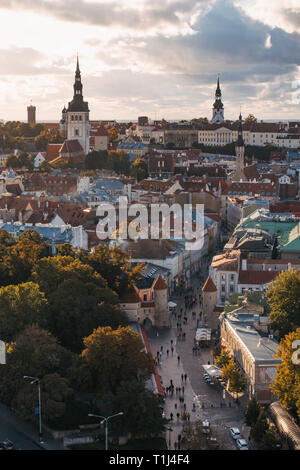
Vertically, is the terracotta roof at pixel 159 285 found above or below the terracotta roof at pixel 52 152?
below

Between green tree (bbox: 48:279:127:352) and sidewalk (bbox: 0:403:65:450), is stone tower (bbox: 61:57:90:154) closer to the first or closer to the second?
green tree (bbox: 48:279:127:352)

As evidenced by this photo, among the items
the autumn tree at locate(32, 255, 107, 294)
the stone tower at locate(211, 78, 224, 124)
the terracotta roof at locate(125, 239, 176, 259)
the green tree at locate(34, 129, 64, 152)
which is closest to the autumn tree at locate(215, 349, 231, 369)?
the autumn tree at locate(32, 255, 107, 294)

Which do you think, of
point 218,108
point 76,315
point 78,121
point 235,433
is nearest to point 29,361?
point 76,315

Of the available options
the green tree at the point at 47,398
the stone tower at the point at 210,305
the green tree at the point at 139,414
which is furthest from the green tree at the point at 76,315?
the green tree at the point at 139,414

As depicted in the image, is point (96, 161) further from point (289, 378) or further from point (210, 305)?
point (289, 378)

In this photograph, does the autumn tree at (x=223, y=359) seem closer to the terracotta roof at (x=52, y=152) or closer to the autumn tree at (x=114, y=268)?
the autumn tree at (x=114, y=268)
